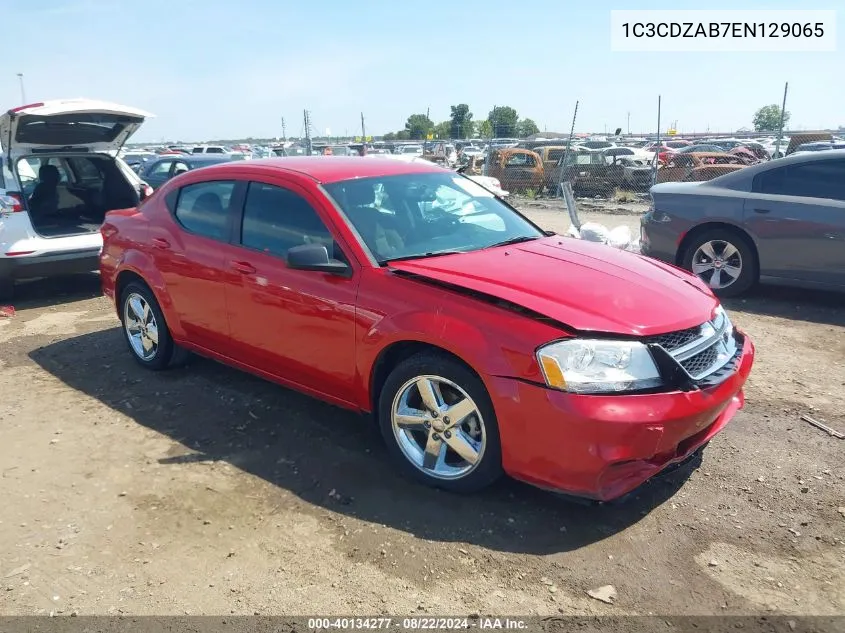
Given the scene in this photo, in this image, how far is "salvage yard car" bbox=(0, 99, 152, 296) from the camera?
7.20 metres

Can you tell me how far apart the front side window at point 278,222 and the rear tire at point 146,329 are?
1.25 metres

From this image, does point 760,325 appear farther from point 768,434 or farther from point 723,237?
point 768,434

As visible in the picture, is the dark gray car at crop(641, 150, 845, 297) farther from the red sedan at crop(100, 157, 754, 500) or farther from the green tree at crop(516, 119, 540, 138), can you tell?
the green tree at crop(516, 119, 540, 138)

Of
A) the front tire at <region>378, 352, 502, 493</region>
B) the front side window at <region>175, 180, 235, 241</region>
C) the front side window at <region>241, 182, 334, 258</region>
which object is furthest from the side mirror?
the front side window at <region>175, 180, 235, 241</region>

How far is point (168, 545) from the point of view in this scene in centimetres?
319

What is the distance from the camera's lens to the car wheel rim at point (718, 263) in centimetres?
716

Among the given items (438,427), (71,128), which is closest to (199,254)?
(438,427)

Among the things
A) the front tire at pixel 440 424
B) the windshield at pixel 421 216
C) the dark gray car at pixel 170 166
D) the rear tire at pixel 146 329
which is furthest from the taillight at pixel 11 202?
the dark gray car at pixel 170 166

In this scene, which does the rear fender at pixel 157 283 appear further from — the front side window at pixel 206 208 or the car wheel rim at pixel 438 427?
the car wheel rim at pixel 438 427

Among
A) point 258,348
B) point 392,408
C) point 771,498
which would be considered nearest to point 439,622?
point 392,408

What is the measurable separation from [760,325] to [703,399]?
3.67 metres

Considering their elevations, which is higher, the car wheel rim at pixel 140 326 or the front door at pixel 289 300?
the front door at pixel 289 300

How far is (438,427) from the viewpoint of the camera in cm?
343

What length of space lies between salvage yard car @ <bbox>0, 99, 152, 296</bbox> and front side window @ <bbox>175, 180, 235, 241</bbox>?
2954 mm
